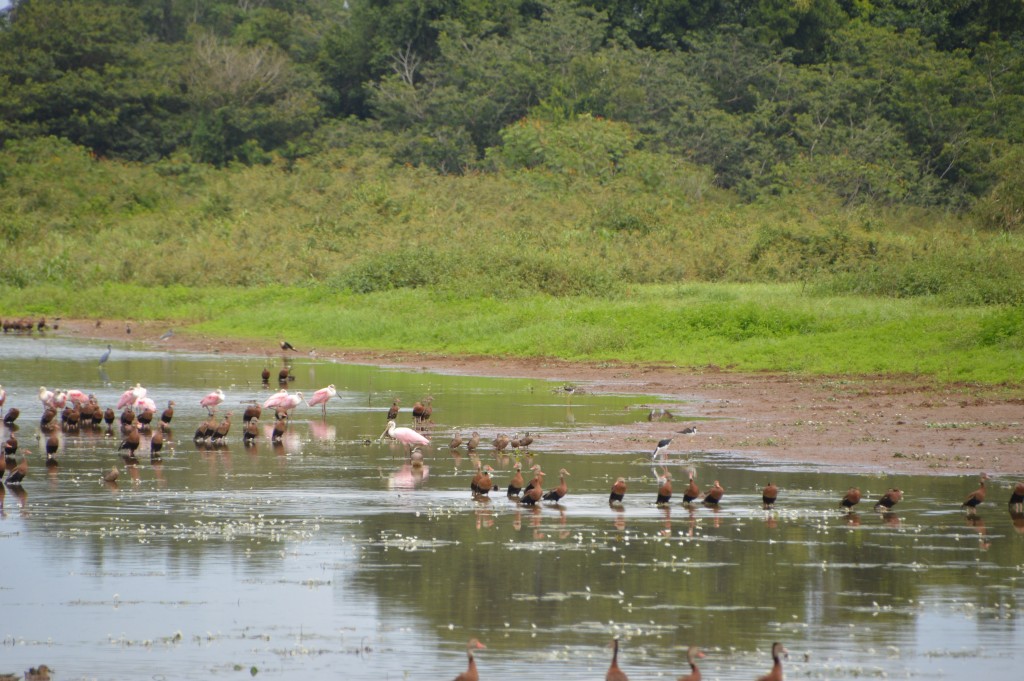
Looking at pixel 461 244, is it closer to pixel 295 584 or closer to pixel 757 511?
pixel 757 511

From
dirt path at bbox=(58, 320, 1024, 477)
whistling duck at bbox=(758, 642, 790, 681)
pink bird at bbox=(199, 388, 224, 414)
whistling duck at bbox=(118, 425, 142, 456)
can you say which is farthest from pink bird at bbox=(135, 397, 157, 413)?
whistling duck at bbox=(758, 642, 790, 681)

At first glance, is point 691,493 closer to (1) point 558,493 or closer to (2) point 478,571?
(1) point 558,493

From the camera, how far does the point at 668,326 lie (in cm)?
3161

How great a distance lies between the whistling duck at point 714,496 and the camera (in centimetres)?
1491

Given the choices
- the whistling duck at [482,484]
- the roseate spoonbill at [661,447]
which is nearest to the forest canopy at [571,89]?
the roseate spoonbill at [661,447]

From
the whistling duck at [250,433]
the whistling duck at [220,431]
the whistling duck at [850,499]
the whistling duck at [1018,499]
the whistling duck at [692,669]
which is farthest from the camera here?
the whistling duck at [250,433]

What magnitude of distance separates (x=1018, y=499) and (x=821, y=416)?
6802 millimetres

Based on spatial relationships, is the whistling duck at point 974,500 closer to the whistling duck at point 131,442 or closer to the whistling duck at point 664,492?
the whistling duck at point 664,492

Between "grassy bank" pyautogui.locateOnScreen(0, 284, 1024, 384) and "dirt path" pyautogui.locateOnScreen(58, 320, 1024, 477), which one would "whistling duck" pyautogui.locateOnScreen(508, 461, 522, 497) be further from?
"grassy bank" pyautogui.locateOnScreen(0, 284, 1024, 384)

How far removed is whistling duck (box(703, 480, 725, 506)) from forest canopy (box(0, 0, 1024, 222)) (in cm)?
3762

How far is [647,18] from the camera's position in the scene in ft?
215

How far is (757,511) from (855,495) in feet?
3.18

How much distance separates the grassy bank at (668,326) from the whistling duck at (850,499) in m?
10.6

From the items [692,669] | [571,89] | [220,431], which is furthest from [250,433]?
[571,89]
